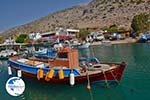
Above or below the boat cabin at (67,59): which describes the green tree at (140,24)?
above

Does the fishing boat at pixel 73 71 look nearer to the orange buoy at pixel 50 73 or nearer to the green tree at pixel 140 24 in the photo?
the orange buoy at pixel 50 73

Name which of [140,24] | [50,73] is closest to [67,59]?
[50,73]

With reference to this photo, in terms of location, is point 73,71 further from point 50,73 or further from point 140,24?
point 140,24

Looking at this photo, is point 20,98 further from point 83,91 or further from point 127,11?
point 127,11

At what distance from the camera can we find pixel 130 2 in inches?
6949

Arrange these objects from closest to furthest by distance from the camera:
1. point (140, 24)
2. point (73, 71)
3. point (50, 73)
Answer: point (73, 71)
point (50, 73)
point (140, 24)

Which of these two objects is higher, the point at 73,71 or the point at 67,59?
the point at 67,59

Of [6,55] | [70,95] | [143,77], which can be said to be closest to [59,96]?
[70,95]

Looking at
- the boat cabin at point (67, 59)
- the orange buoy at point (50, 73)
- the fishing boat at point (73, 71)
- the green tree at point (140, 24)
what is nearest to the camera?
the fishing boat at point (73, 71)

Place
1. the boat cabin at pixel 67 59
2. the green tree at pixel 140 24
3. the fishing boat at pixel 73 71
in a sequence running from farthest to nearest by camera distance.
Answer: the green tree at pixel 140 24, the boat cabin at pixel 67 59, the fishing boat at pixel 73 71

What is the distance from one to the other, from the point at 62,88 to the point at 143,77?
9.08m

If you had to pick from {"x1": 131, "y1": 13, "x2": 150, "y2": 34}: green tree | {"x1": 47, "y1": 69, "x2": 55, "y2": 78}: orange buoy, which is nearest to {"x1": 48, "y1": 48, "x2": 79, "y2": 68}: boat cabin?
{"x1": 47, "y1": 69, "x2": 55, "y2": 78}: orange buoy

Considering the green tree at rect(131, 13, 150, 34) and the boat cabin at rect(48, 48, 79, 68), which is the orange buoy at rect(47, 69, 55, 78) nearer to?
the boat cabin at rect(48, 48, 79, 68)

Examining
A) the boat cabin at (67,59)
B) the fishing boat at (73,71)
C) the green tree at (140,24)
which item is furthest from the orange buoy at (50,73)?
the green tree at (140,24)
